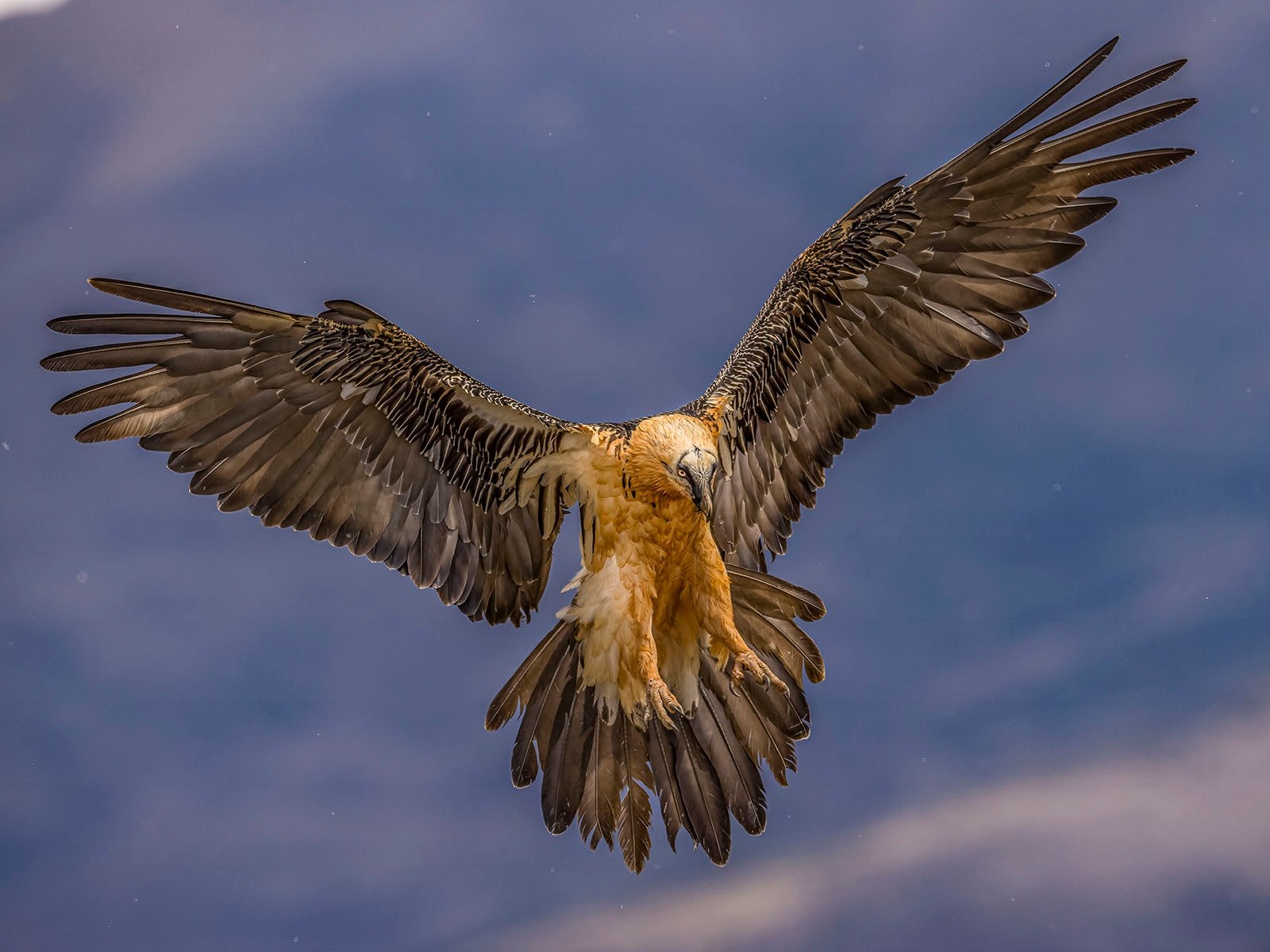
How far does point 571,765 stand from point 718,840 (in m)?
0.61

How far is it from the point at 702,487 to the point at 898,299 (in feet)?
4.50

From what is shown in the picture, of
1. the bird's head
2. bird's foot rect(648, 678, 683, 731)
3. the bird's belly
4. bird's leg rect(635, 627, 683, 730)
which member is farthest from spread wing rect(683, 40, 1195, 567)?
bird's foot rect(648, 678, 683, 731)

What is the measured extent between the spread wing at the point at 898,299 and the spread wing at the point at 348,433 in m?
0.80

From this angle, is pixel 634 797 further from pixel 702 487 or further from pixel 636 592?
pixel 702 487

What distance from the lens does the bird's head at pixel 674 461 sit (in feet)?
12.9

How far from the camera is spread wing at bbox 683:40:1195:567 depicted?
174 inches

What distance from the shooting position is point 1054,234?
4465mm

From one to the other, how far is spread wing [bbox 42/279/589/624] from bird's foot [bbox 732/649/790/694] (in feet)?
2.98

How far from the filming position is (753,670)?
168 inches

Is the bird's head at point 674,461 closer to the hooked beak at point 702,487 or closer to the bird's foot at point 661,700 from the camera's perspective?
the hooked beak at point 702,487

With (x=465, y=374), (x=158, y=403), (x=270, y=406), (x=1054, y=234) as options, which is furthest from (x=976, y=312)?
(x=158, y=403)

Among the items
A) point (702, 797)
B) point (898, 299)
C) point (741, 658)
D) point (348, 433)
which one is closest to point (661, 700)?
point (741, 658)

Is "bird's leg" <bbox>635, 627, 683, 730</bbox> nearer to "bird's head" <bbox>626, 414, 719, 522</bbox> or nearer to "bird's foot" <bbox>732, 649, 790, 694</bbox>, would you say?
"bird's foot" <bbox>732, 649, 790, 694</bbox>

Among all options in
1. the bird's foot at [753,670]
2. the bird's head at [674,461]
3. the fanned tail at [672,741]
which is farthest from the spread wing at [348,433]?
the bird's foot at [753,670]
